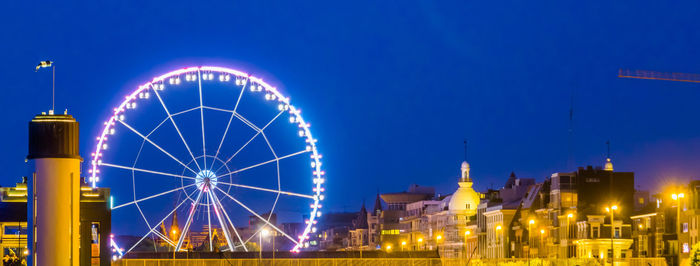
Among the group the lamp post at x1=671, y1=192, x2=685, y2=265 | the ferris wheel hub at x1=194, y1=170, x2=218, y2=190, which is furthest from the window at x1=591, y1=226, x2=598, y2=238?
the ferris wheel hub at x1=194, y1=170, x2=218, y2=190

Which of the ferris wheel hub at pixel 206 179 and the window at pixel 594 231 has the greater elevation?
the ferris wheel hub at pixel 206 179

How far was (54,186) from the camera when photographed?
36.5 m

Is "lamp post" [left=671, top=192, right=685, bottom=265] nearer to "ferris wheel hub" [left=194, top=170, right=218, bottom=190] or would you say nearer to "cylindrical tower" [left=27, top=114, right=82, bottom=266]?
"ferris wheel hub" [left=194, top=170, right=218, bottom=190]

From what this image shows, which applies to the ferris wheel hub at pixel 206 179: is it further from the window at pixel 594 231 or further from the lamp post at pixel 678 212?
the window at pixel 594 231

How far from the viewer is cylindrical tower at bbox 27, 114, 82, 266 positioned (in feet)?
119

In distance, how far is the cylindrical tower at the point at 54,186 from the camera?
36281 mm

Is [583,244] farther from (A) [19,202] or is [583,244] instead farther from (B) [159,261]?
(A) [19,202]

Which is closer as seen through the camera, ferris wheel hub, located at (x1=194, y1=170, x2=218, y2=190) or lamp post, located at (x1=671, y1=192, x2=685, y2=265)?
ferris wheel hub, located at (x1=194, y1=170, x2=218, y2=190)

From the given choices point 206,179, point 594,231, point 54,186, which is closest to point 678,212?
point 594,231

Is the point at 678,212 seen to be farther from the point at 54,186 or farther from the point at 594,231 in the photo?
the point at 54,186

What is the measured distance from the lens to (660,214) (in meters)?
161

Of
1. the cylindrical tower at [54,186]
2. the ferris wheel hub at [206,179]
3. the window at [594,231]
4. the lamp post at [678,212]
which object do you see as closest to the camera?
the cylindrical tower at [54,186]

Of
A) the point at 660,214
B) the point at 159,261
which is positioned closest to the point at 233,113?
the point at 159,261

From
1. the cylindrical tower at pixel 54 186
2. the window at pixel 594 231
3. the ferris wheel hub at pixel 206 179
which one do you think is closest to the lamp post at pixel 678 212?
the window at pixel 594 231
